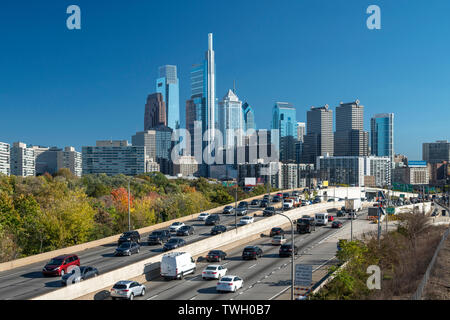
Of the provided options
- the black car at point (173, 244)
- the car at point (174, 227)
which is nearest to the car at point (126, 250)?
the black car at point (173, 244)

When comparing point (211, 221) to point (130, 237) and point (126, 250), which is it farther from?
point (126, 250)

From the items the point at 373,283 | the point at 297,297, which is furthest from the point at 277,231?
the point at 297,297

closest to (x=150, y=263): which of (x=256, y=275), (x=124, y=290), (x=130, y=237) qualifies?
(x=124, y=290)

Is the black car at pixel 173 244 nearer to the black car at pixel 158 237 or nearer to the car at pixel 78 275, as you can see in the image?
the black car at pixel 158 237

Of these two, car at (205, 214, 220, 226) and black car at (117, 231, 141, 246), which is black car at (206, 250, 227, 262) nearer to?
black car at (117, 231, 141, 246)

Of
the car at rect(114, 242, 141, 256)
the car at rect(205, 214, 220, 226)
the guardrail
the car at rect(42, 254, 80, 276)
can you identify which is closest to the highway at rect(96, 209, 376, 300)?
the guardrail
